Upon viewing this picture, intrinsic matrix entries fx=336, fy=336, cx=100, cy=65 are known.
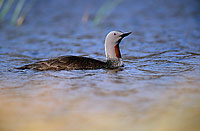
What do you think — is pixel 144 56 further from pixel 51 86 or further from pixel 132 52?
pixel 51 86

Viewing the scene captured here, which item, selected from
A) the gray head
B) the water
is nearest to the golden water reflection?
the water

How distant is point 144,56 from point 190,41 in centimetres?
237

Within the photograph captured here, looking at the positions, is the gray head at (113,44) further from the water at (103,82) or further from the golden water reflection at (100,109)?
the golden water reflection at (100,109)

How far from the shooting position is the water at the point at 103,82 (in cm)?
374

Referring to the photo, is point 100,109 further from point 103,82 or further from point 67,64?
→ point 67,64

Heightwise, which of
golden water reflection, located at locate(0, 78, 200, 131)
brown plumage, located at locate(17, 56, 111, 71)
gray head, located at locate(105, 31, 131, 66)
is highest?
gray head, located at locate(105, 31, 131, 66)

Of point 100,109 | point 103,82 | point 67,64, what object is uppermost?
point 67,64

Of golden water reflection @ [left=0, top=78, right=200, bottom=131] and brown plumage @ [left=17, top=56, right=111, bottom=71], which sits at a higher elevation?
brown plumage @ [left=17, top=56, right=111, bottom=71]

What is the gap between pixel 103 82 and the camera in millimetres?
5762

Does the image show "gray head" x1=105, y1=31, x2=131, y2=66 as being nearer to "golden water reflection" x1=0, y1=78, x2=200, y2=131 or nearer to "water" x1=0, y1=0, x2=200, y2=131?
"water" x1=0, y1=0, x2=200, y2=131

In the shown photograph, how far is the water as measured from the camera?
374 cm

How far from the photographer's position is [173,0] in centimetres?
2023

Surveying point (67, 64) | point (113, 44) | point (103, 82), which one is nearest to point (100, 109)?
point (103, 82)

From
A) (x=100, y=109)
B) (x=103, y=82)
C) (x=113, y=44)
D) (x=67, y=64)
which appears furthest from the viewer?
(x=113, y=44)
